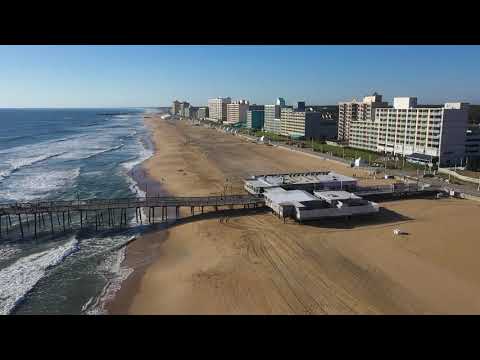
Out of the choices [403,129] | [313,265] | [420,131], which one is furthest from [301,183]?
[403,129]

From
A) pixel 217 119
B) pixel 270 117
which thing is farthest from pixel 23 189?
pixel 217 119

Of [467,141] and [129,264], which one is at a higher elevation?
[467,141]

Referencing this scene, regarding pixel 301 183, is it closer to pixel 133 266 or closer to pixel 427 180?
pixel 427 180

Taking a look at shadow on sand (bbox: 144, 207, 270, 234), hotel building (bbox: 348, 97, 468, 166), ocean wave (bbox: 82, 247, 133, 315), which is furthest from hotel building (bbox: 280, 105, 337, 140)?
ocean wave (bbox: 82, 247, 133, 315)

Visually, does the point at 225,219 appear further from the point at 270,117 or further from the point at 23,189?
the point at 270,117

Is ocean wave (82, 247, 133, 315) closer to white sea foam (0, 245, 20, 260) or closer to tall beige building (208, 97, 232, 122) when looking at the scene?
white sea foam (0, 245, 20, 260)
